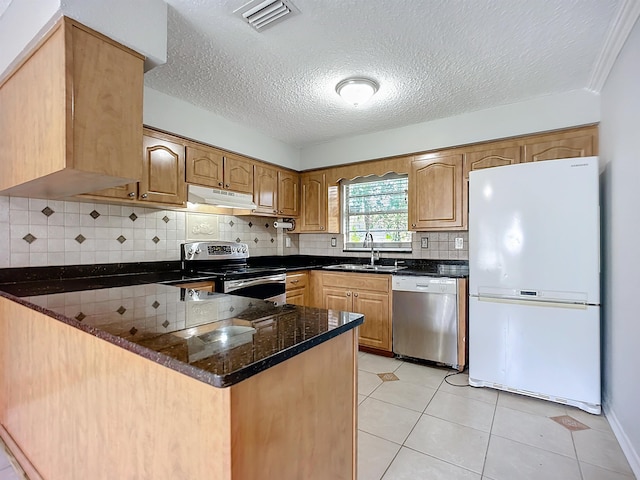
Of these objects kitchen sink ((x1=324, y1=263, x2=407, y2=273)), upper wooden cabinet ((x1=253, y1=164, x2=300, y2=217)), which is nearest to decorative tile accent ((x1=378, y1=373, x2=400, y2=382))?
kitchen sink ((x1=324, y1=263, x2=407, y2=273))

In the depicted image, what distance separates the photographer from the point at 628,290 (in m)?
1.76

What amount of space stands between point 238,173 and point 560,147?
115 inches

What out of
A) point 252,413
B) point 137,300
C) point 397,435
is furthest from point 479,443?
point 137,300

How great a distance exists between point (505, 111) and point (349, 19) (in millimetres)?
1823

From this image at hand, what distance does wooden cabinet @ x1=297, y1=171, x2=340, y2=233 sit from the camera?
392cm

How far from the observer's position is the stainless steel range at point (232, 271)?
108 inches

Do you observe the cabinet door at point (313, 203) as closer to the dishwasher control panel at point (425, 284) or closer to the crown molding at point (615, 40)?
the dishwasher control panel at point (425, 284)

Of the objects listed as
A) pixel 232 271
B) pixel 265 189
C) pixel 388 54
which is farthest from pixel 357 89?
pixel 232 271

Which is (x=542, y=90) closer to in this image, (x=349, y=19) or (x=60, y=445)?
(x=349, y=19)

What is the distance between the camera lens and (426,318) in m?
2.94

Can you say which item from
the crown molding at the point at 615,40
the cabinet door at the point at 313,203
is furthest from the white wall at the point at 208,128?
the crown molding at the point at 615,40

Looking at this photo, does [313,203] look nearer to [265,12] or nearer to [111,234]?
[111,234]

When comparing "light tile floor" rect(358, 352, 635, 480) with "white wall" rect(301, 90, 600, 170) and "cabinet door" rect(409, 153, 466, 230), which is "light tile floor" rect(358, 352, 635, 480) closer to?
"cabinet door" rect(409, 153, 466, 230)

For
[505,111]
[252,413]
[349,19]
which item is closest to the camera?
[252,413]
